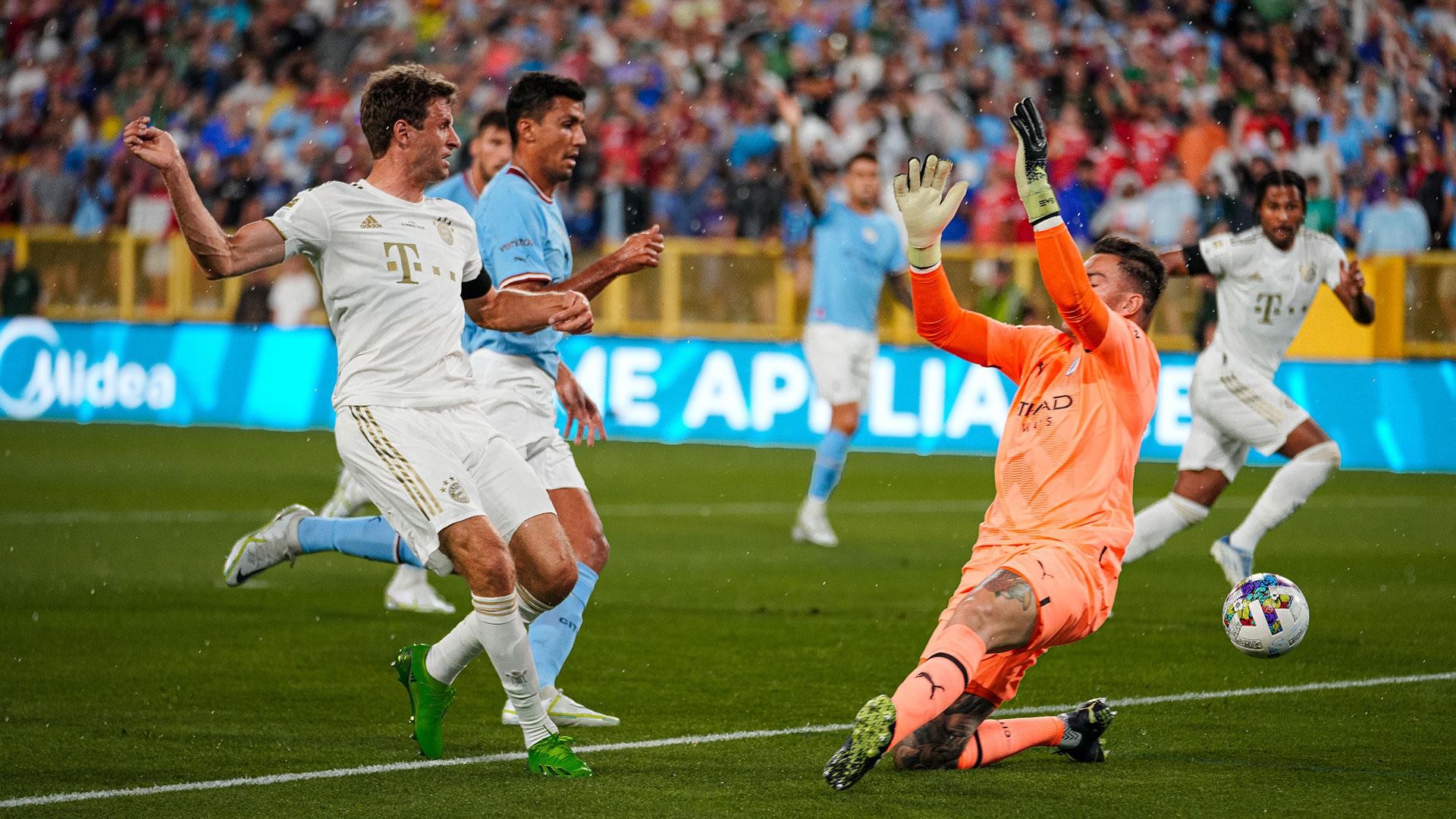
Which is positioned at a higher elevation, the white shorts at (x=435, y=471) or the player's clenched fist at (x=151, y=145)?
the player's clenched fist at (x=151, y=145)

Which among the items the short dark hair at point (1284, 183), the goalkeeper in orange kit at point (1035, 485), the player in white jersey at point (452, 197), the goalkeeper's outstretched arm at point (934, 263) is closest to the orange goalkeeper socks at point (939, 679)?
the goalkeeper in orange kit at point (1035, 485)

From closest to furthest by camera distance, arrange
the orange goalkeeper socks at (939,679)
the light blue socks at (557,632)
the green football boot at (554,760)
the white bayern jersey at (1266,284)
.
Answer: the orange goalkeeper socks at (939,679) → the green football boot at (554,760) → the light blue socks at (557,632) → the white bayern jersey at (1266,284)

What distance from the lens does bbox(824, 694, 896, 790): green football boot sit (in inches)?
173

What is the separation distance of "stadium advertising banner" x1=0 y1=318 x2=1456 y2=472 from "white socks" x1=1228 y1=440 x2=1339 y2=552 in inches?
231

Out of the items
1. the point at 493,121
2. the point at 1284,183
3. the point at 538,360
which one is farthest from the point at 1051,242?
the point at 1284,183

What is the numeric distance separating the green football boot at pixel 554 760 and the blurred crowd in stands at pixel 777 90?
9.23 metres

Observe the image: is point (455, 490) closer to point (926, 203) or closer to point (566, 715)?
point (566, 715)

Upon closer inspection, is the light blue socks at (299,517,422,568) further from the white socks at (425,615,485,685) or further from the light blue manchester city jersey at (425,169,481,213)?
the light blue manchester city jersey at (425,169,481,213)

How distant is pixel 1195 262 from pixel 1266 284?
0.52 meters

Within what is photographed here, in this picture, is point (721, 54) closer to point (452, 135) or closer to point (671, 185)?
point (671, 185)

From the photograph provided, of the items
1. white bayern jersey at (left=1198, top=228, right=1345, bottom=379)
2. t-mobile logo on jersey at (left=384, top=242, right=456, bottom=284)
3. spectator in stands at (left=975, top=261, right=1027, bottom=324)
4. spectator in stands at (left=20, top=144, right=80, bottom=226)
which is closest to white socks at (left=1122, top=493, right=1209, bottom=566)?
white bayern jersey at (left=1198, top=228, right=1345, bottom=379)

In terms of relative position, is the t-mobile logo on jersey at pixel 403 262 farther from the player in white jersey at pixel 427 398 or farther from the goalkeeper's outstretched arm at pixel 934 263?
the goalkeeper's outstretched arm at pixel 934 263

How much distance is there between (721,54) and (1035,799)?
17522 millimetres

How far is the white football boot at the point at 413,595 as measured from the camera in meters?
8.37
